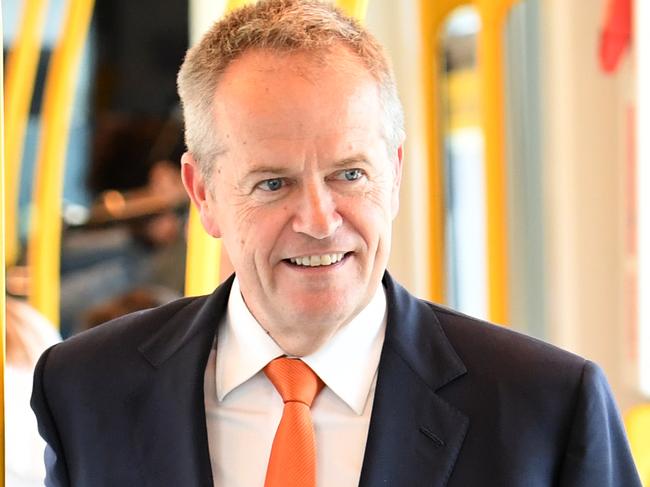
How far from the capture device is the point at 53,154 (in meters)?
3.13

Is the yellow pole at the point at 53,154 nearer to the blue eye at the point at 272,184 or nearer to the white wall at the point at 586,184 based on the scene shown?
the blue eye at the point at 272,184

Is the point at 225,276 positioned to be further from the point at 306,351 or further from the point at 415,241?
the point at 415,241

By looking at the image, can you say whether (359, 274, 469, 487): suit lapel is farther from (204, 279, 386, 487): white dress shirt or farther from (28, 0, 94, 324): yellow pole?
(28, 0, 94, 324): yellow pole

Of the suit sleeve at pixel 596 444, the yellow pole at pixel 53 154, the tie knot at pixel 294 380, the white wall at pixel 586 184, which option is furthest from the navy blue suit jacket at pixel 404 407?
the white wall at pixel 586 184

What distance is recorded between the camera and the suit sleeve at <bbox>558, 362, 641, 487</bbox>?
160 cm

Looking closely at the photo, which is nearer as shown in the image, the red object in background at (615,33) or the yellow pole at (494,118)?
the yellow pole at (494,118)

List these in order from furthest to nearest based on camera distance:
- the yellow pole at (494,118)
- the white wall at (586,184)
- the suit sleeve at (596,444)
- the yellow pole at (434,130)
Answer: the white wall at (586,184) → the yellow pole at (434,130) → the yellow pole at (494,118) → the suit sleeve at (596,444)

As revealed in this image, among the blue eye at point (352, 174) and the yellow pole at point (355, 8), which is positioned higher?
the yellow pole at point (355, 8)

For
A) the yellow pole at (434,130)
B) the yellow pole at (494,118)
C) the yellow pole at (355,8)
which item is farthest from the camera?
the yellow pole at (434,130)

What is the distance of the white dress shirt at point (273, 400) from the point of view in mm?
1727

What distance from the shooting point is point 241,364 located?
1.81 m

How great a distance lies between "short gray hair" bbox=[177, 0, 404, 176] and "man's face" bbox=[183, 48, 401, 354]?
0.06ft

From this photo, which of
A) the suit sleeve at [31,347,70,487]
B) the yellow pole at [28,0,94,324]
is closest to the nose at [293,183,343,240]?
the suit sleeve at [31,347,70,487]

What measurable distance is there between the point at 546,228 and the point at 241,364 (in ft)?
7.83
